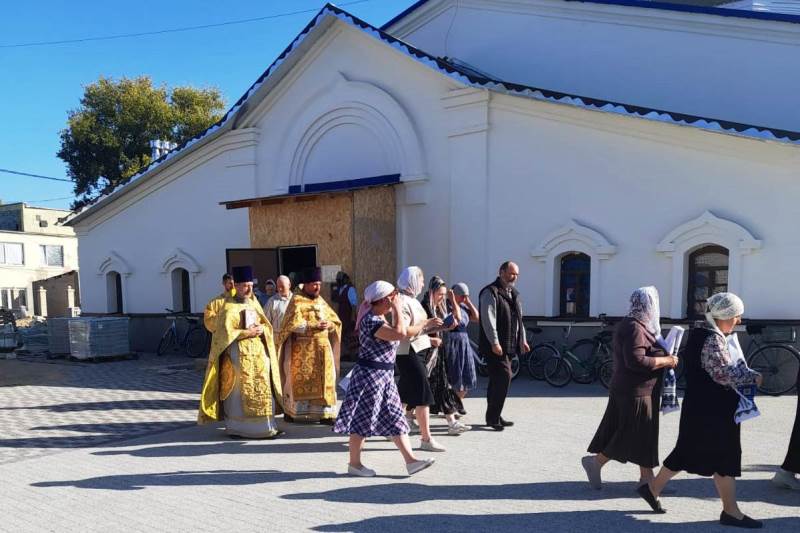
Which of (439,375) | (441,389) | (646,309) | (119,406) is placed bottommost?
(119,406)

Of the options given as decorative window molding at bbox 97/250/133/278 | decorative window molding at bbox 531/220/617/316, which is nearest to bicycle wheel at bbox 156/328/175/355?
decorative window molding at bbox 97/250/133/278

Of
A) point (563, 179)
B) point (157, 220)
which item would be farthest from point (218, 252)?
point (563, 179)

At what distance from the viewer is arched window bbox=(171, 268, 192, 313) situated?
16547mm

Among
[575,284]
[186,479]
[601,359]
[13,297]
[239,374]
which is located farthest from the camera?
[13,297]

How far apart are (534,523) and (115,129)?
28.6 m

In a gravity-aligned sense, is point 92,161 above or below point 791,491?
above

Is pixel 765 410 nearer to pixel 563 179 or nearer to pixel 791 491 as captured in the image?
pixel 791 491

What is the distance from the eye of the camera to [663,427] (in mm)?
7012

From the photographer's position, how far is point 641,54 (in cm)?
1226

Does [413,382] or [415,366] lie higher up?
[415,366]

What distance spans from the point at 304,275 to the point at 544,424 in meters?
3.32

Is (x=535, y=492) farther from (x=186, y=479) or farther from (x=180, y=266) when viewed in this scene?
(x=180, y=266)

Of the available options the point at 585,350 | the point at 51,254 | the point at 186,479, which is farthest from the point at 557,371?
the point at 51,254

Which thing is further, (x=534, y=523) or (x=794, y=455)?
(x=794, y=455)
